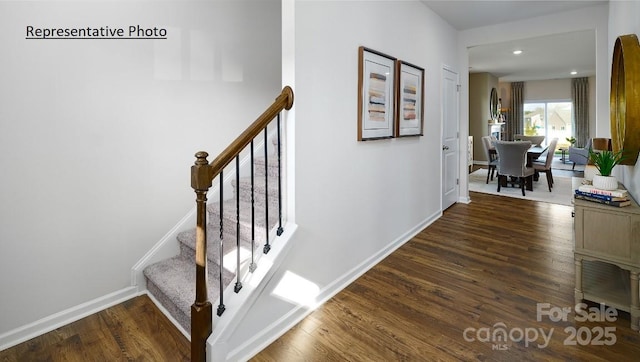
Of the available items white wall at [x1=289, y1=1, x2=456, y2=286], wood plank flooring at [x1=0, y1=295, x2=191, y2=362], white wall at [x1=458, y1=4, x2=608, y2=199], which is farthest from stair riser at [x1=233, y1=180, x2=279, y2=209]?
white wall at [x1=458, y1=4, x2=608, y2=199]

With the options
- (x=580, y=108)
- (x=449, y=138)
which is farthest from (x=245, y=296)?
(x=580, y=108)

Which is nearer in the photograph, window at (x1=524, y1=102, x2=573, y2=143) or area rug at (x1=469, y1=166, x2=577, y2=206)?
area rug at (x1=469, y1=166, x2=577, y2=206)

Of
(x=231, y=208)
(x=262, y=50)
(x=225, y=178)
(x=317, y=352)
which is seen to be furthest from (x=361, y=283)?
(x=262, y=50)

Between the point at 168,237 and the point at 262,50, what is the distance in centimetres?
191

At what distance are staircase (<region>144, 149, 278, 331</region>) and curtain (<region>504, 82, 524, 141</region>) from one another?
1178cm

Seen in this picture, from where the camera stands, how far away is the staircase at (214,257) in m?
2.03

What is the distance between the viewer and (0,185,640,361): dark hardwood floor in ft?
5.88

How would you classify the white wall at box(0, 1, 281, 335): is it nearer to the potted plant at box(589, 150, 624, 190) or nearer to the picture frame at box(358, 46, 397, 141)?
the picture frame at box(358, 46, 397, 141)

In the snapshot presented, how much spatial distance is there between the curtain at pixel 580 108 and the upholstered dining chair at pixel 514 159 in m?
7.33

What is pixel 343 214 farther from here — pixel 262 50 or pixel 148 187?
pixel 262 50

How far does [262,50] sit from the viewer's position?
3.12 m

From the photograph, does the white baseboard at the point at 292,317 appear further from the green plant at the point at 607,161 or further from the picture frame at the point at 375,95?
the green plant at the point at 607,161

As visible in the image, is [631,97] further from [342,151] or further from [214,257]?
[214,257]

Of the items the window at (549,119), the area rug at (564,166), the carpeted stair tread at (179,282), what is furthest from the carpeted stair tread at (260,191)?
the window at (549,119)
